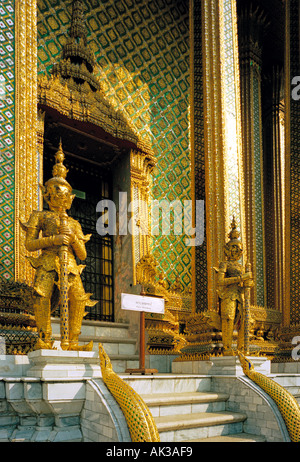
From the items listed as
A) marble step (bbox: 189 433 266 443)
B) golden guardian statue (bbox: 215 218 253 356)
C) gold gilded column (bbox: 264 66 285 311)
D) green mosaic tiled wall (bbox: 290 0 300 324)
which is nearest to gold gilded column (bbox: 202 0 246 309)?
green mosaic tiled wall (bbox: 290 0 300 324)

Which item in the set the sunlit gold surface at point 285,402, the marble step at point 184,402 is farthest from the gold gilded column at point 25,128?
the sunlit gold surface at point 285,402

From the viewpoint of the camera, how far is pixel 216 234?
24.6 ft

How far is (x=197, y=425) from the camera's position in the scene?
3920 millimetres

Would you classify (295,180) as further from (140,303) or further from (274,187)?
(140,303)

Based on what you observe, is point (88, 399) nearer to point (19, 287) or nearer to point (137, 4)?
point (19, 287)

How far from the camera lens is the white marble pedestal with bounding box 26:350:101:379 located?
148 inches

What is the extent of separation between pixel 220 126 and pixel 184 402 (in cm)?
515

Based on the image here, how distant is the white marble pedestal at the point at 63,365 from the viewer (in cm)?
375

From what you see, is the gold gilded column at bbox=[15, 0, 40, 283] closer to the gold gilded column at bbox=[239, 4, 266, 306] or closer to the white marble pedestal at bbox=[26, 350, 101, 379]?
the white marble pedestal at bbox=[26, 350, 101, 379]

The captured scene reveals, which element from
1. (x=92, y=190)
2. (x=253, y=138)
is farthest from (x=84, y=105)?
(x=253, y=138)

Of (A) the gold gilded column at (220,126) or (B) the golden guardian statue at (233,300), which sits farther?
(A) the gold gilded column at (220,126)

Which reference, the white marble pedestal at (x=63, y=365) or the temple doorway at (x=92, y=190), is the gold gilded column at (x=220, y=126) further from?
the white marble pedestal at (x=63, y=365)

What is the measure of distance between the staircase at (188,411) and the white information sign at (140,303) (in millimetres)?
745

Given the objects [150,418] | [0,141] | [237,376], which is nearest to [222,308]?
[237,376]
